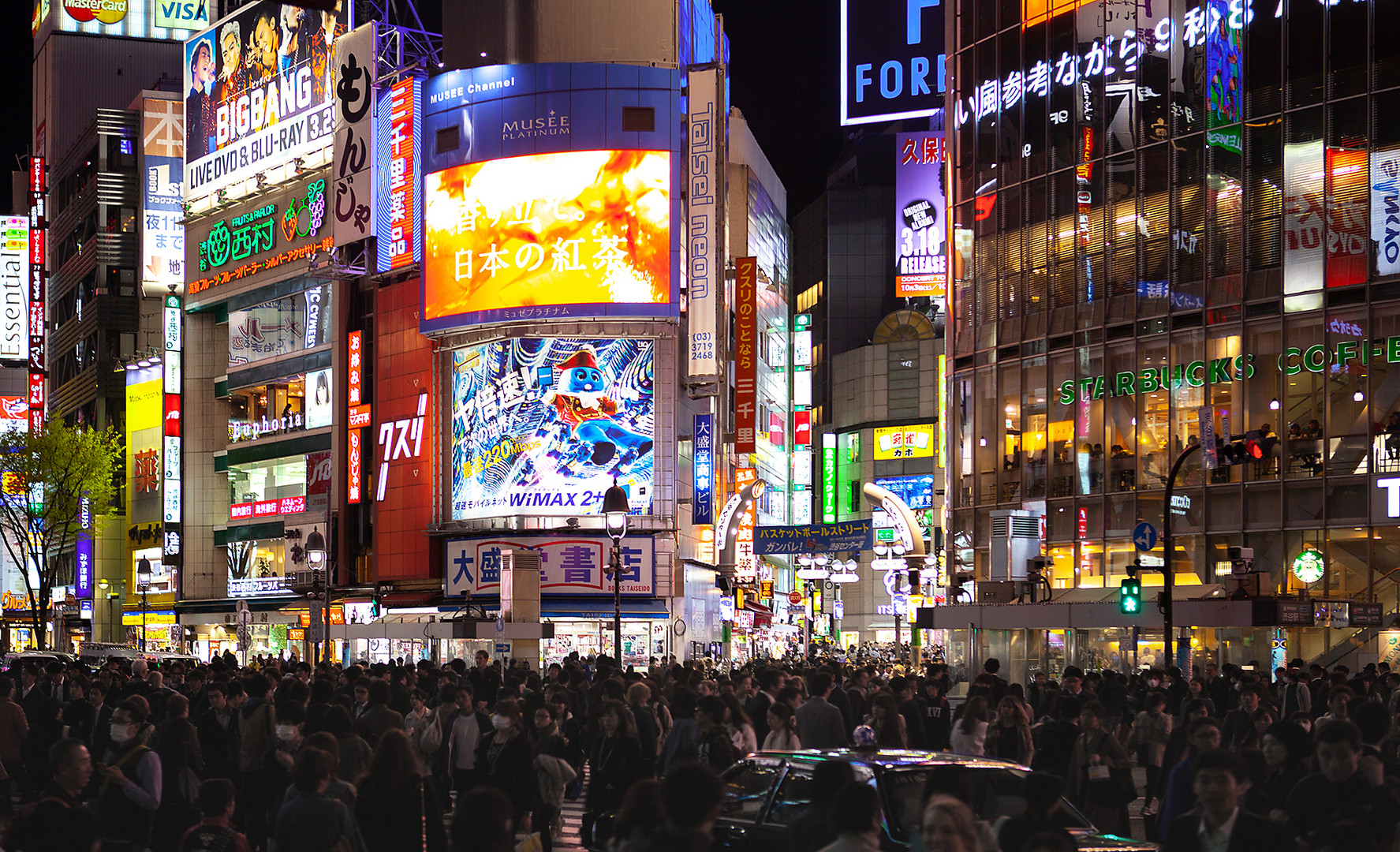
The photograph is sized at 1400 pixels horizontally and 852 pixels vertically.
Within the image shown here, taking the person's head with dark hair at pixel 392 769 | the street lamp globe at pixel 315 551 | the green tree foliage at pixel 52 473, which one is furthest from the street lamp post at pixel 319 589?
the person's head with dark hair at pixel 392 769

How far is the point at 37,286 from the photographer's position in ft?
309

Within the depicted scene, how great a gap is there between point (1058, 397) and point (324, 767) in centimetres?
4083

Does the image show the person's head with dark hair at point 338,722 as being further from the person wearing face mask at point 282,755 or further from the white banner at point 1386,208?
the white banner at point 1386,208

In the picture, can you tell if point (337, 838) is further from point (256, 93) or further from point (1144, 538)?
point (256, 93)

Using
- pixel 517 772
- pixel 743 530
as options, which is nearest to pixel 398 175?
pixel 743 530

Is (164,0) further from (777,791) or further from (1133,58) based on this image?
(777,791)

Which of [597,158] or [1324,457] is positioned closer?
[1324,457]

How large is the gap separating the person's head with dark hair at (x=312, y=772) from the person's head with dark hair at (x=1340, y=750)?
5.45 metres

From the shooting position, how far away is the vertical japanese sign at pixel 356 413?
65875mm

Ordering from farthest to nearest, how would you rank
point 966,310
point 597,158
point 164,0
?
1. point 164,0
2. point 597,158
3. point 966,310

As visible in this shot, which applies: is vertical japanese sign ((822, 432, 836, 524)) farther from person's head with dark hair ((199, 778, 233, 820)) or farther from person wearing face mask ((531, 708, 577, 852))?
person's head with dark hair ((199, 778, 233, 820))

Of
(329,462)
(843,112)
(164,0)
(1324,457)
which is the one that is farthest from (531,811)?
(164,0)

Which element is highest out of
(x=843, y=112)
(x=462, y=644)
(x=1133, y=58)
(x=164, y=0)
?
(x=164, y=0)

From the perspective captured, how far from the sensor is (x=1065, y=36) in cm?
4719
